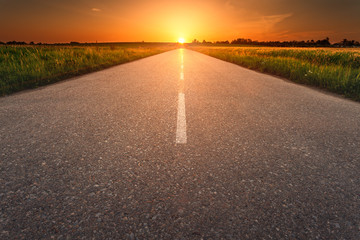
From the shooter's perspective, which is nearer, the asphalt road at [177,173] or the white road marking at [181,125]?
the asphalt road at [177,173]

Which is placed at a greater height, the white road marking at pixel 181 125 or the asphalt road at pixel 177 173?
the white road marking at pixel 181 125

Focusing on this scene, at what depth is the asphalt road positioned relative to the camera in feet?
5.62

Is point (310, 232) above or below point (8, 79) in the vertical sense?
below

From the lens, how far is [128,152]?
2.80m

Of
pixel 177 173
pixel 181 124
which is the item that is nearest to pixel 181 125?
pixel 181 124

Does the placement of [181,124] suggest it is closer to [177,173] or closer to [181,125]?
[181,125]

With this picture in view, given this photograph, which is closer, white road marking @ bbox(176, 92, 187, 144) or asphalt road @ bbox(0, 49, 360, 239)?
asphalt road @ bbox(0, 49, 360, 239)

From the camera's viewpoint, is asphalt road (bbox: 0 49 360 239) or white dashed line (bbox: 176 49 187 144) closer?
asphalt road (bbox: 0 49 360 239)

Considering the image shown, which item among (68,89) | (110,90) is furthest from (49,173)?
(68,89)

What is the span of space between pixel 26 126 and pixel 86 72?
288 inches

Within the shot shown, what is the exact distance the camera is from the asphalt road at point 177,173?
5.62 ft

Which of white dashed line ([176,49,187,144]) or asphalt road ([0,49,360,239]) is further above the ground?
white dashed line ([176,49,187,144])

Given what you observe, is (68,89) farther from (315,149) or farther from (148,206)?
(315,149)

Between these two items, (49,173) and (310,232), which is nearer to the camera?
(310,232)
